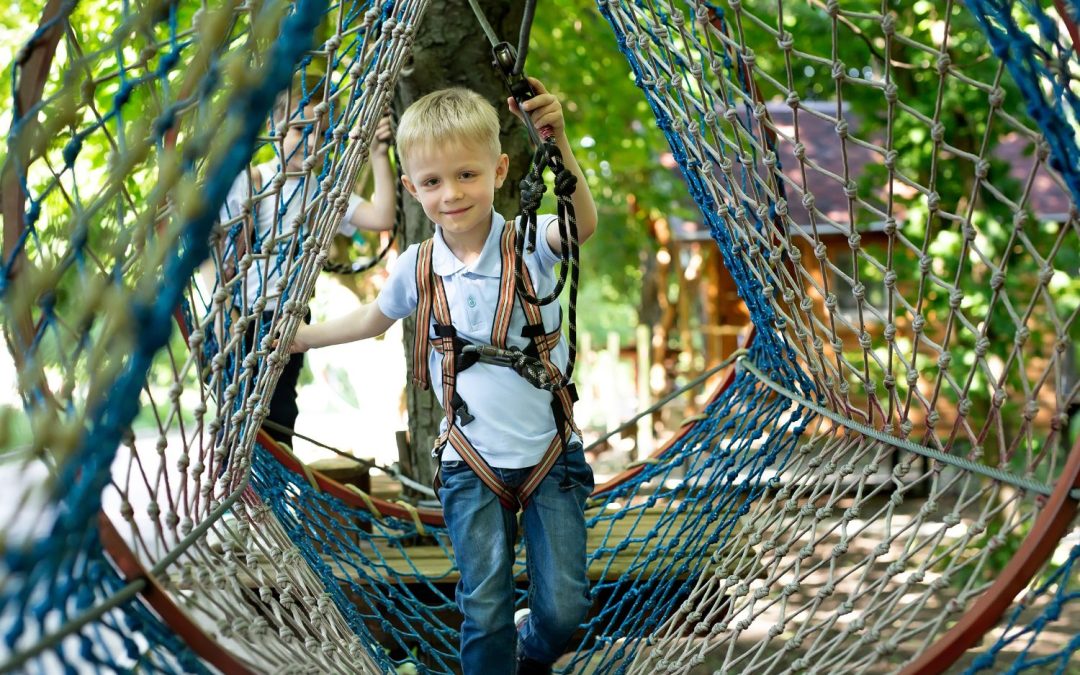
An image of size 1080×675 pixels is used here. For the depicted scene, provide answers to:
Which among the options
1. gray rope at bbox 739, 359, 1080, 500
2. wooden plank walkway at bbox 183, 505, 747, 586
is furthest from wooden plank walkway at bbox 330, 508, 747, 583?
gray rope at bbox 739, 359, 1080, 500

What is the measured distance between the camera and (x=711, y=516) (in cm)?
248

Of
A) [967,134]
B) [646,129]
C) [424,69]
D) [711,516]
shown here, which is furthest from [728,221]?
[646,129]

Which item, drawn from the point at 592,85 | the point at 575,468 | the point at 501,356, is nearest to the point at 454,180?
the point at 501,356

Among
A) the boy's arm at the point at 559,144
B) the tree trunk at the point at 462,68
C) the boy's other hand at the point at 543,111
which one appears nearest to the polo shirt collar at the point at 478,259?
the boy's arm at the point at 559,144

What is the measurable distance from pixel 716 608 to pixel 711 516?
37 cm

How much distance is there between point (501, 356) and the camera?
1981 mm

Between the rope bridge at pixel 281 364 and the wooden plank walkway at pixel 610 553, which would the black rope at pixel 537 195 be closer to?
the rope bridge at pixel 281 364

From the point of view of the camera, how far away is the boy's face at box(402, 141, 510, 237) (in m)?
1.92

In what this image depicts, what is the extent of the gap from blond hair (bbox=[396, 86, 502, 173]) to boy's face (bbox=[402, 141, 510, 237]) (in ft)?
0.04

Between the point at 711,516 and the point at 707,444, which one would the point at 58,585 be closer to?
the point at 711,516

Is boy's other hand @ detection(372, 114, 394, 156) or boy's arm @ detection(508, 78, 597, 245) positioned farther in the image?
boy's other hand @ detection(372, 114, 394, 156)

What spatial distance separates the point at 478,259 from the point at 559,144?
0.26 metres

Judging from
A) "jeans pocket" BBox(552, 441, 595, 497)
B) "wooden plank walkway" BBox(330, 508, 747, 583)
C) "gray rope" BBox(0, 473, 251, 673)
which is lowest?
"wooden plank walkway" BBox(330, 508, 747, 583)

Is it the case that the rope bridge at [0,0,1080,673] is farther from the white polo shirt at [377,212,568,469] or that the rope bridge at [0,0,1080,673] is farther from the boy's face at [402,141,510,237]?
the white polo shirt at [377,212,568,469]
